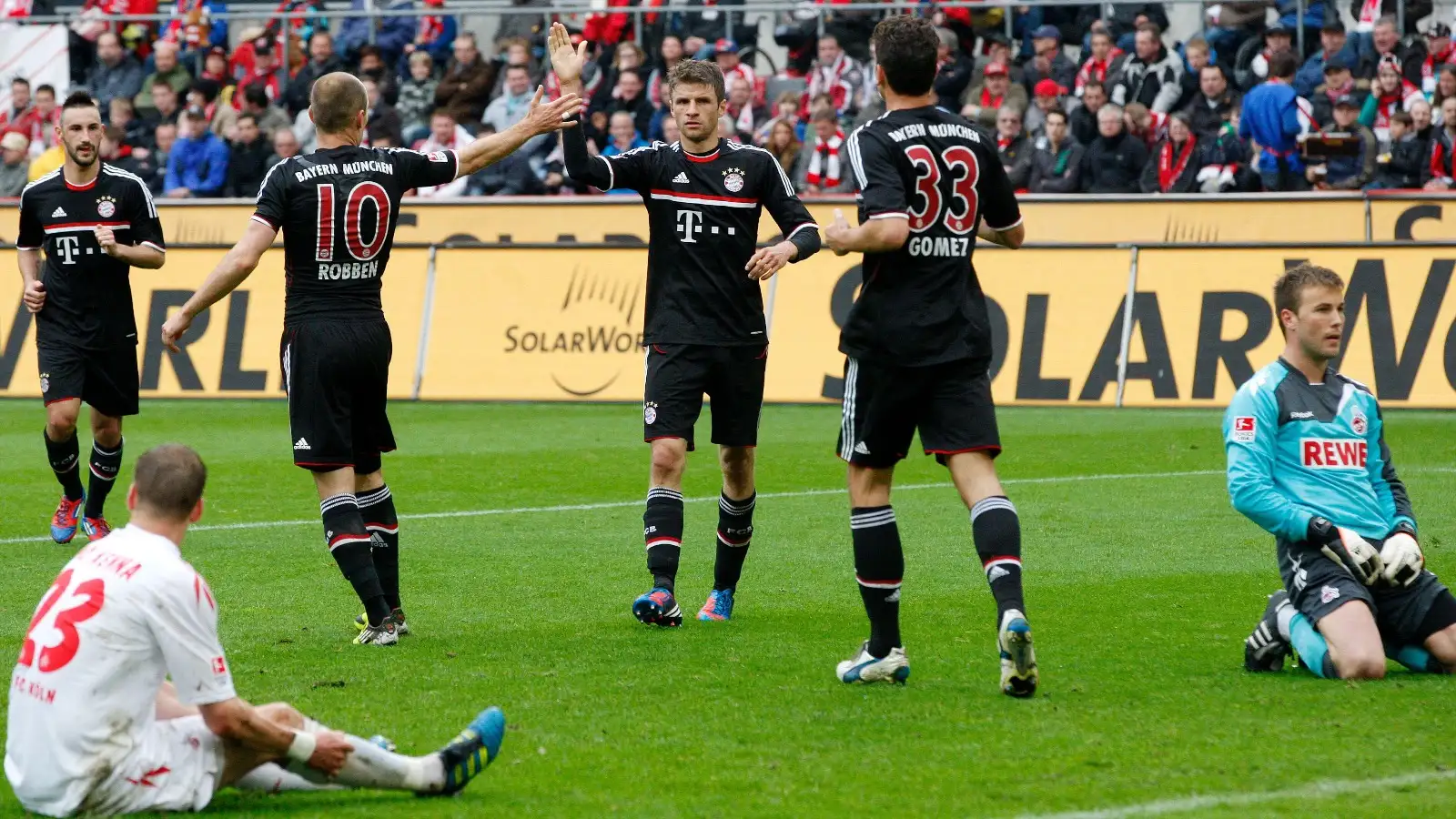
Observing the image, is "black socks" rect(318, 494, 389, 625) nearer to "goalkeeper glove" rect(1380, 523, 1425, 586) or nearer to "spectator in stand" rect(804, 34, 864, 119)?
"goalkeeper glove" rect(1380, 523, 1425, 586)

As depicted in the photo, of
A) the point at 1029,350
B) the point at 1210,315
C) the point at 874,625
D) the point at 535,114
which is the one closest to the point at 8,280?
the point at 1029,350

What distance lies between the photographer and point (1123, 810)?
4.86 metres

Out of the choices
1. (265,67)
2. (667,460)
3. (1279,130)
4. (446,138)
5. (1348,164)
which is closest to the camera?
(667,460)

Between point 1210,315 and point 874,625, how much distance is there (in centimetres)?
1069

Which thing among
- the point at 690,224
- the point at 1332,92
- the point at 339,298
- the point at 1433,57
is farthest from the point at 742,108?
the point at 339,298

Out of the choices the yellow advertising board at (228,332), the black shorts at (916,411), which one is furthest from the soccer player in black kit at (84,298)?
the yellow advertising board at (228,332)

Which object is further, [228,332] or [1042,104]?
[1042,104]

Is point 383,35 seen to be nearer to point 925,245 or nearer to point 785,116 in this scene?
point 785,116

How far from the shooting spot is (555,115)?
7.84 meters

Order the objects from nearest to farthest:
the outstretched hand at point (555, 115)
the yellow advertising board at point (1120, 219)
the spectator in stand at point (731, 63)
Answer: the outstretched hand at point (555, 115), the yellow advertising board at point (1120, 219), the spectator in stand at point (731, 63)

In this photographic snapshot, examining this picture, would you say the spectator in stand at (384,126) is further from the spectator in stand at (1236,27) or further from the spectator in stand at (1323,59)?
the spectator in stand at (1323,59)

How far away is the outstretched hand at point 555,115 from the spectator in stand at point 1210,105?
14.5 m

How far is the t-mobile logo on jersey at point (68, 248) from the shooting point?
36.0 ft

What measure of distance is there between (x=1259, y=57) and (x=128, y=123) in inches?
589
